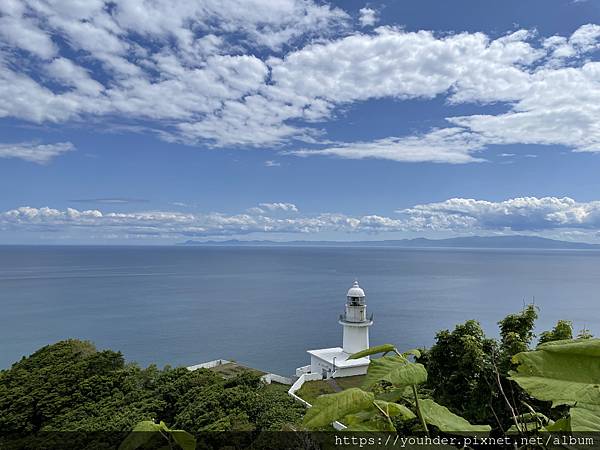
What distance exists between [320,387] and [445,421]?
20.2m

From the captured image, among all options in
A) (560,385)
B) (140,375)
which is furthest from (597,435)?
(140,375)

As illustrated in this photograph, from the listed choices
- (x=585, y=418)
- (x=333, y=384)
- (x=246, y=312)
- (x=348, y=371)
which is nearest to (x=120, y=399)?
(x=333, y=384)

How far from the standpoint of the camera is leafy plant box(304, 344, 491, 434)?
3.00ft

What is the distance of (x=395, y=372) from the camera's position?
0.94m

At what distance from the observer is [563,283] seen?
81875mm

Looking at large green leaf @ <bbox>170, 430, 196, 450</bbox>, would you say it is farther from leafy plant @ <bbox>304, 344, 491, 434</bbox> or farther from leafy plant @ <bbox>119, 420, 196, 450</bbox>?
leafy plant @ <bbox>304, 344, 491, 434</bbox>

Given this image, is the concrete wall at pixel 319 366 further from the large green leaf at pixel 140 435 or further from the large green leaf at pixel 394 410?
the large green leaf at pixel 140 435

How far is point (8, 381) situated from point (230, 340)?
994 inches

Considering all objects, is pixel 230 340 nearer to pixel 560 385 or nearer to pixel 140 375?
pixel 140 375

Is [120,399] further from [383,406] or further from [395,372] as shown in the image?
[395,372]

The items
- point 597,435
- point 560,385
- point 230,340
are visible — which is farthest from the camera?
point 230,340

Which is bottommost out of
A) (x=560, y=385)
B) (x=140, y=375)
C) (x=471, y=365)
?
(x=140, y=375)

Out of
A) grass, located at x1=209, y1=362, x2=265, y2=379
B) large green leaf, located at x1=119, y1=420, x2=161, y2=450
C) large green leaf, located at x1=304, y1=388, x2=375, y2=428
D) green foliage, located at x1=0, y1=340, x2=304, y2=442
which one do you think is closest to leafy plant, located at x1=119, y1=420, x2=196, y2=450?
large green leaf, located at x1=119, y1=420, x2=161, y2=450

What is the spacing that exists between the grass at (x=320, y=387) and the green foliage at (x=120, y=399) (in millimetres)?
3446
